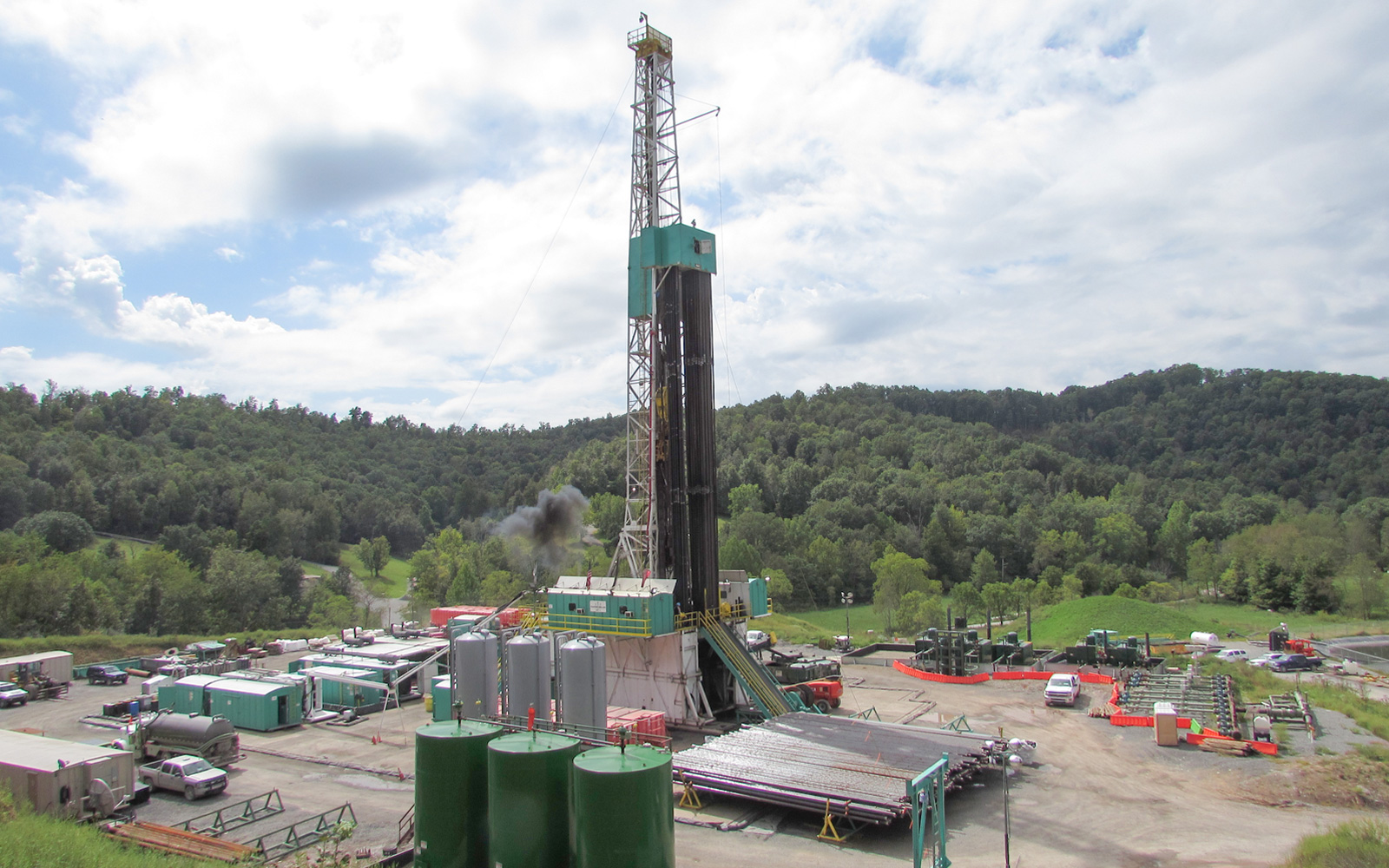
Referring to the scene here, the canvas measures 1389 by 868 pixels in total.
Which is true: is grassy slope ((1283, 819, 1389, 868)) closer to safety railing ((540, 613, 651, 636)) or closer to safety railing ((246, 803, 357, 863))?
safety railing ((540, 613, 651, 636))

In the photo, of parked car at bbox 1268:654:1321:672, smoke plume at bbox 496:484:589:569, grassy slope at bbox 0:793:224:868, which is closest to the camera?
grassy slope at bbox 0:793:224:868

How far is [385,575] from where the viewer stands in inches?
4267

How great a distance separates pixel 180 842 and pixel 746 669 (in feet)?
55.9

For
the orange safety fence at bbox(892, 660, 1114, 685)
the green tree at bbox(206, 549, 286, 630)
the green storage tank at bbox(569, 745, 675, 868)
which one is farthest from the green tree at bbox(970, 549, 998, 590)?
the green storage tank at bbox(569, 745, 675, 868)

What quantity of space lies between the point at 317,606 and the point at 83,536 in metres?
34.2

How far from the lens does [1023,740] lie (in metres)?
25.7

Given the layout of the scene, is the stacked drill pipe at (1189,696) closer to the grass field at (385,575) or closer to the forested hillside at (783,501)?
the forested hillside at (783,501)

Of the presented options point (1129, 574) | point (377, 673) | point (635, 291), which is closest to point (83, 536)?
point (377, 673)

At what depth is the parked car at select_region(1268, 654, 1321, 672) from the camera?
42.4 meters

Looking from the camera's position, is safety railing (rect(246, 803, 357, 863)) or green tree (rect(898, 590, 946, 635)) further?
green tree (rect(898, 590, 946, 635))

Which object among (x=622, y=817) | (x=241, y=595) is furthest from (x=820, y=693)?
(x=241, y=595)

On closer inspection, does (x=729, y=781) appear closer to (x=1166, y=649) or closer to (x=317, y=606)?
(x=1166, y=649)

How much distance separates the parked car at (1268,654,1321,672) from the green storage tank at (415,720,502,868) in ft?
144

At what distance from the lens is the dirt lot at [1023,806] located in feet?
57.4
